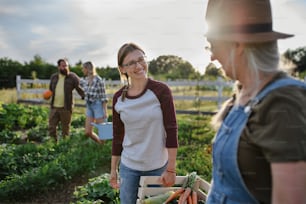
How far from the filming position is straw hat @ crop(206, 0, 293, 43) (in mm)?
1150

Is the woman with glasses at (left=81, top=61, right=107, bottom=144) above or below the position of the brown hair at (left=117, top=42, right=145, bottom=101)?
below

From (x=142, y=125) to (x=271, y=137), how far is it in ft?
5.00

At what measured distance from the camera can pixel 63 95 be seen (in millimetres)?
7621

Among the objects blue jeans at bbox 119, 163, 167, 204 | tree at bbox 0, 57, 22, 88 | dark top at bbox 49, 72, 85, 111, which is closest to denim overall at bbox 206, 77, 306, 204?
blue jeans at bbox 119, 163, 167, 204

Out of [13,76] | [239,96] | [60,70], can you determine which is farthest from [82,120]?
[13,76]

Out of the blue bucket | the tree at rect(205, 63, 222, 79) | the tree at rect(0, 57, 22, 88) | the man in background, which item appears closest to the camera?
the tree at rect(205, 63, 222, 79)

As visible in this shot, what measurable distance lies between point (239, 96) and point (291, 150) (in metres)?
0.31

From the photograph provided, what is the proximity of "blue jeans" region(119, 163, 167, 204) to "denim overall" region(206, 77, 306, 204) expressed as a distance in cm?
133

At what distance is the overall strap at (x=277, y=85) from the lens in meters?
A: 1.08

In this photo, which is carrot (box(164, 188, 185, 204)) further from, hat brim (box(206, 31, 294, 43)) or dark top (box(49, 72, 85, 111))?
dark top (box(49, 72, 85, 111))

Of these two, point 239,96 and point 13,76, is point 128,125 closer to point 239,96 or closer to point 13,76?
point 239,96

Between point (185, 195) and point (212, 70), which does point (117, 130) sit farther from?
point (212, 70)

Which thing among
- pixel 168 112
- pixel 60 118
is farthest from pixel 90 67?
pixel 168 112

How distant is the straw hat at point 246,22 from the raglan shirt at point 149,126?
51.8 inches
